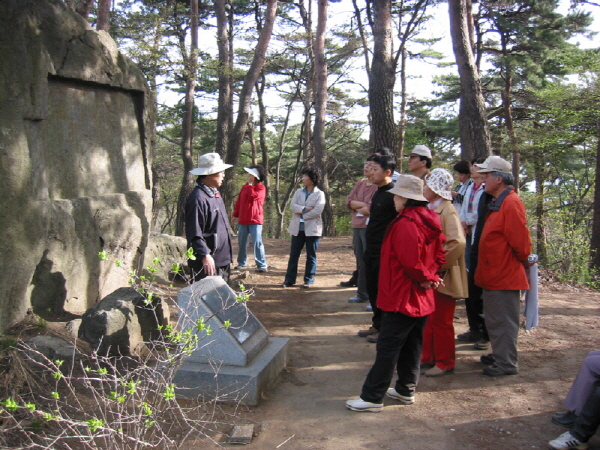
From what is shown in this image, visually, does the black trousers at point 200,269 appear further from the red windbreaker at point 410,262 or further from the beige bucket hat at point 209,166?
the red windbreaker at point 410,262

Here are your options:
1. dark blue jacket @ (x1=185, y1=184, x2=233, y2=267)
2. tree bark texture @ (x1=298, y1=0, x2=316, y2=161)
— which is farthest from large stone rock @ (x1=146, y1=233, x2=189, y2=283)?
tree bark texture @ (x1=298, y1=0, x2=316, y2=161)

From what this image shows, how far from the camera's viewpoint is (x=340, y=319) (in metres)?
6.21

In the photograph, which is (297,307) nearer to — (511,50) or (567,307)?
(567,307)

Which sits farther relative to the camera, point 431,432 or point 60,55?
point 60,55

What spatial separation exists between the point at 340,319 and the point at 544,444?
311 centimetres

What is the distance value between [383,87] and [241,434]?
7680mm

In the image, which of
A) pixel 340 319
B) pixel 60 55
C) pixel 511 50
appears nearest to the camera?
pixel 60 55

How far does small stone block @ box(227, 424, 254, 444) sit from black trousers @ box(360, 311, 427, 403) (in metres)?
0.90

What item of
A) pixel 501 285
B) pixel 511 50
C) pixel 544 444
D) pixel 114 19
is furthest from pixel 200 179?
pixel 511 50

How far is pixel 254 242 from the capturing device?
28.5ft

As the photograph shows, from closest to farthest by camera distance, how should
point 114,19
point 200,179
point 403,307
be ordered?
point 403,307
point 200,179
point 114,19

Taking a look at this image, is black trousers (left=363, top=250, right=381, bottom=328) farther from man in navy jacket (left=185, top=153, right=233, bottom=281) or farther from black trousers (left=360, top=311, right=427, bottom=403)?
man in navy jacket (left=185, top=153, right=233, bottom=281)

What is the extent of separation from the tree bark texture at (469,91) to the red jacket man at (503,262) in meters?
4.22

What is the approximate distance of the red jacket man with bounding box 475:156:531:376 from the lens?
426 cm
